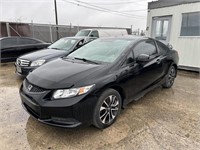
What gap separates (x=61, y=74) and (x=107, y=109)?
3.07ft

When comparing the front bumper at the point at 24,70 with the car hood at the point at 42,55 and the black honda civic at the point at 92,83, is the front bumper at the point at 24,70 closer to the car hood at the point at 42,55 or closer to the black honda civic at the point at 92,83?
the car hood at the point at 42,55

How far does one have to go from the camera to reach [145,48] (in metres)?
3.66

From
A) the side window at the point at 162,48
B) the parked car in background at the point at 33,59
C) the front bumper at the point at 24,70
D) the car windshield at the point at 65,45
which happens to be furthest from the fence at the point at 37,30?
the side window at the point at 162,48

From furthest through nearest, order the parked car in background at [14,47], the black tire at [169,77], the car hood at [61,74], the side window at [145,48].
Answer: the parked car in background at [14,47] → the black tire at [169,77] → the side window at [145,48] → the car hood at [61,74]

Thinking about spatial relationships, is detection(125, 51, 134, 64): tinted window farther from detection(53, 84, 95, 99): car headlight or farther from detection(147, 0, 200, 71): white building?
detection(147, 0, 200, 71): white building

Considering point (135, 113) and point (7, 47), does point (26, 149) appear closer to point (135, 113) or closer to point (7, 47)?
point (135, 113)

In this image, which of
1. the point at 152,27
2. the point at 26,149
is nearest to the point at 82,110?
the point at 26,149

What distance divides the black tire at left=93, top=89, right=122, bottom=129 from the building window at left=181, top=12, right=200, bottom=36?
205 inches

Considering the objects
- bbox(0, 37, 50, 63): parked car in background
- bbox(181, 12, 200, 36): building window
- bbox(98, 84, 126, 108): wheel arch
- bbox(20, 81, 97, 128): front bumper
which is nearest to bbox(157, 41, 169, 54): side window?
bbox(98, 84, 126, 108): wheel arch

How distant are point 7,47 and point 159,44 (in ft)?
21.7

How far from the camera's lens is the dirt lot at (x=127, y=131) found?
2393 mm

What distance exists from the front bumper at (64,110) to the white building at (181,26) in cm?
562

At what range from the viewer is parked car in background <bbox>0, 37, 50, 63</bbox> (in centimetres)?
744

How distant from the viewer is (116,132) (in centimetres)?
268
